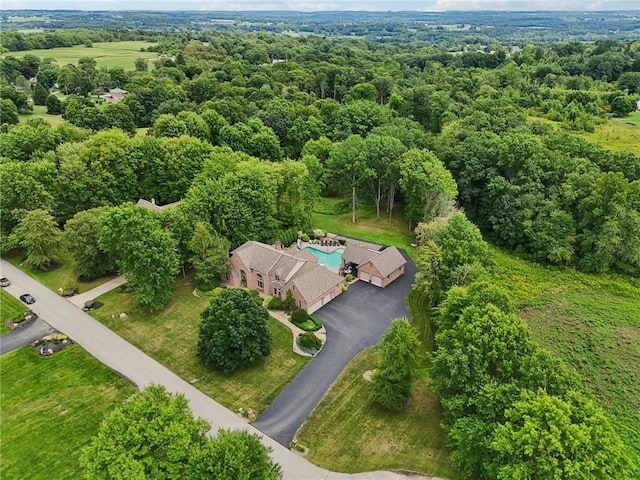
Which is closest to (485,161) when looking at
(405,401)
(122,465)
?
(405,401)

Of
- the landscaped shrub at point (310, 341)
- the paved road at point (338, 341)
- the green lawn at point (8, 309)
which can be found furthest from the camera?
the green lawn at point (8, 309)

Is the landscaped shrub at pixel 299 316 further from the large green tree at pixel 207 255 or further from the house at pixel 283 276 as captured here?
the large green tree at pixel 207 255

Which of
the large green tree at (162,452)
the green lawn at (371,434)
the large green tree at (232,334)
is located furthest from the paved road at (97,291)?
the green lawn at (371,434)

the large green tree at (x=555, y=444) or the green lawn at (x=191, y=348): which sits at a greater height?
the large green tree at (x=555, y=444)

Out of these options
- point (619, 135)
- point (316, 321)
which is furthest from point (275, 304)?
point (619, 135)

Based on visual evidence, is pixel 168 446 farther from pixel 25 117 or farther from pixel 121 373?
pixel 25 117

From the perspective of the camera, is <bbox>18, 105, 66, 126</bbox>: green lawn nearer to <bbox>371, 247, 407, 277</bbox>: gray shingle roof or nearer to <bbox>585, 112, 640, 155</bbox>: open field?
<bbox>371, 247, 407, 277</bbox>: gray shingle roof

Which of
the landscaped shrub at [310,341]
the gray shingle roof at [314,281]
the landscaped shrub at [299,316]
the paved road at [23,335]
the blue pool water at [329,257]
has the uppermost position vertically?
the gray shingle roof at [314,281]
